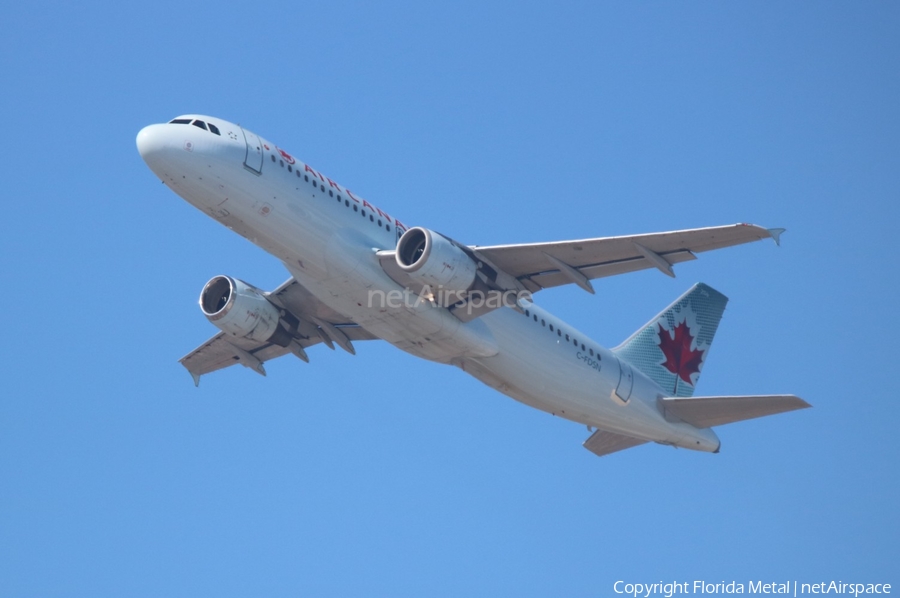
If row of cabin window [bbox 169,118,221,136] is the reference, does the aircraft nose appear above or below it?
below

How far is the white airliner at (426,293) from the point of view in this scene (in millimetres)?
28391

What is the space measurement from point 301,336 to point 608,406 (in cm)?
966

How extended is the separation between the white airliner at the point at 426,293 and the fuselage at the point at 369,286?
Result: 37 millimetres

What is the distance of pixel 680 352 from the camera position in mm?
38438

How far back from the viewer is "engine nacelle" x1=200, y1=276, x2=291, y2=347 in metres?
33.7

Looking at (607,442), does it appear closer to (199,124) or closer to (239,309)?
(239,309)

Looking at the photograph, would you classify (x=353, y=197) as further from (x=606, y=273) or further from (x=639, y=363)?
(x=639, y=363)

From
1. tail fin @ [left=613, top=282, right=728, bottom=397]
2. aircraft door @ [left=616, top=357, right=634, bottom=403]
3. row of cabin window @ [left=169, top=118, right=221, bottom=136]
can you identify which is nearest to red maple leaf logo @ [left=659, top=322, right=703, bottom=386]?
tail fin @ [left=613, top=282, right=728, bottom=397]

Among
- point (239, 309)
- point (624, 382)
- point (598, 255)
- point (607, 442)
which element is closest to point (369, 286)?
point (239, 309)

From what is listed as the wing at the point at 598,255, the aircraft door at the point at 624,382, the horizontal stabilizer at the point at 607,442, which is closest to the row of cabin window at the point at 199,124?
the wing at the point at 598,255

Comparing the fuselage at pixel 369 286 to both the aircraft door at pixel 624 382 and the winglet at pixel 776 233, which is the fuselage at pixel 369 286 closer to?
the aircraft door at pixel 624 382

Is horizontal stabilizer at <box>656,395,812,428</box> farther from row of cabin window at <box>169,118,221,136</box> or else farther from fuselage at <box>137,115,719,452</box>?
row of cabin window at <box>169,118,221,136</box>

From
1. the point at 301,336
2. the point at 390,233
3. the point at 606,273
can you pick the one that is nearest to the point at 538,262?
the point at 606,273

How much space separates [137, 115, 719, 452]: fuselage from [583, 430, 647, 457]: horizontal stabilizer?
143 cm
